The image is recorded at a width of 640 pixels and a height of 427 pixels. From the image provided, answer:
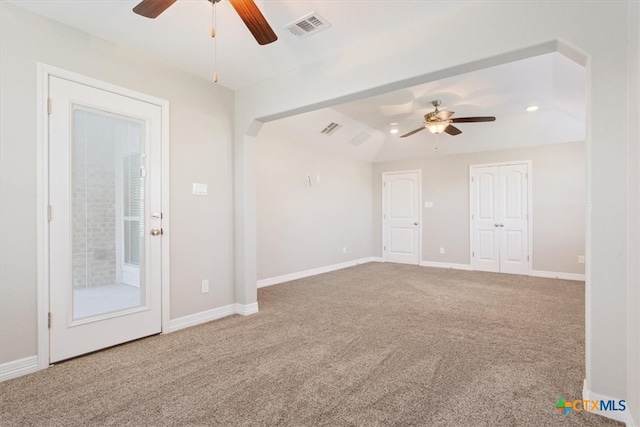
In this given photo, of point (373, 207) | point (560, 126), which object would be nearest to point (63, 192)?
point (373, 207)

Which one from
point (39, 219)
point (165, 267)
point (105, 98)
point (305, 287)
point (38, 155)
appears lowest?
point (305, 287)

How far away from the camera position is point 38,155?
92.6 inches

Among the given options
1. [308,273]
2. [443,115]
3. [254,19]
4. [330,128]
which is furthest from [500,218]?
[254,19]

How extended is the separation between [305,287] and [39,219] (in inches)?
133

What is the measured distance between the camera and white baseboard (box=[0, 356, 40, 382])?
2.18m

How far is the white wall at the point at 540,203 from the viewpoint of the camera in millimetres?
5484

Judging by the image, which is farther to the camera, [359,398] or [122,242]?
[122,242]

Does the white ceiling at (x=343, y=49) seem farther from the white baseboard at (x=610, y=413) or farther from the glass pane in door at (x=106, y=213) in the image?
the white baseboard at (x=610, y=413)

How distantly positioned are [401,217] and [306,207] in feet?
8.42

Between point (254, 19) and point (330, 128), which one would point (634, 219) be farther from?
point (330, 128)

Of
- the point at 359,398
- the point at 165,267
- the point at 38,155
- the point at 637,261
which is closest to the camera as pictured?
the point at 637,261

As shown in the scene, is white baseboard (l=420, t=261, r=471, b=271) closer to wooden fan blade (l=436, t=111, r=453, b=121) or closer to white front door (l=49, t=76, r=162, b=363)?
wooden fan blade (l=436, t=111, r=453, b=121)

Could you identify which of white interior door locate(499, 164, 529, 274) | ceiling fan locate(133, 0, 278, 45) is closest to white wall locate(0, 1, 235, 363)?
ceiling fan locate(133, 0, 278, 45)

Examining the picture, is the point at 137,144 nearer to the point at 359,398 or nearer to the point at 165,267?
the point at 165,267
